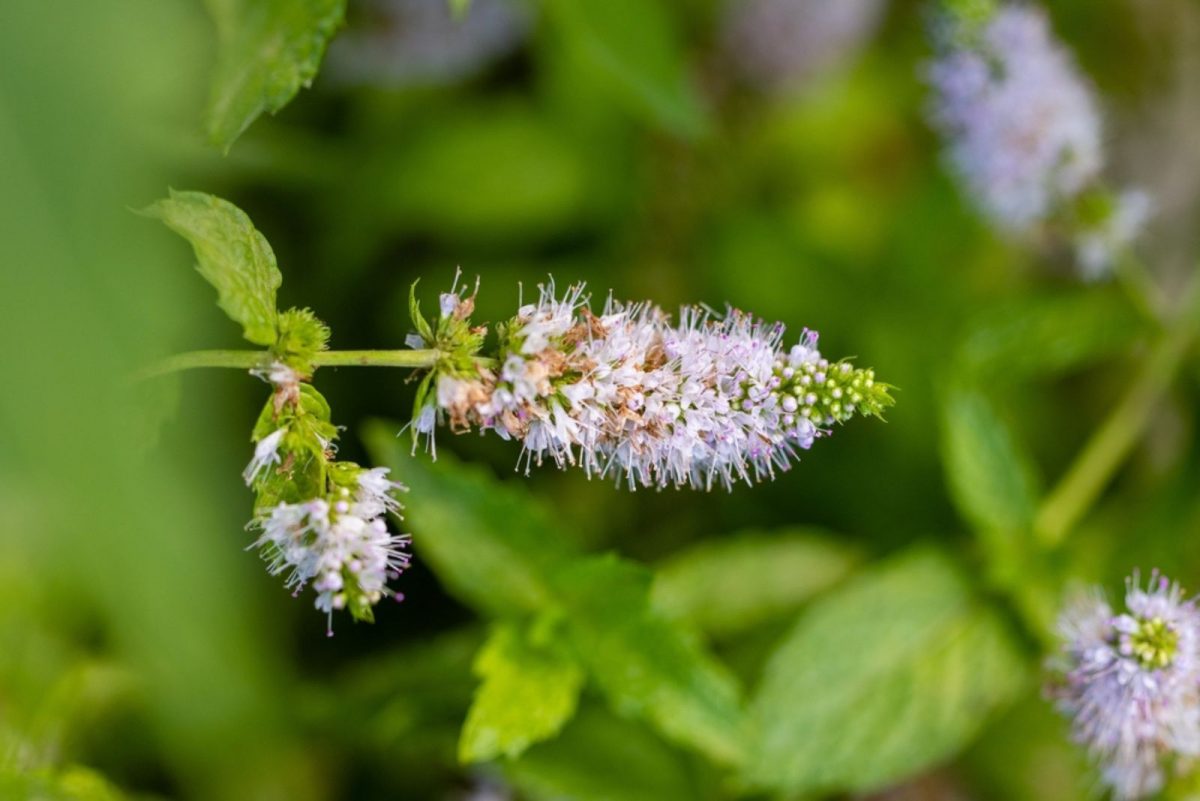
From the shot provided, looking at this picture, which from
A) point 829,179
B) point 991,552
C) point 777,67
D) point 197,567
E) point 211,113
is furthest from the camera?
point 829,179

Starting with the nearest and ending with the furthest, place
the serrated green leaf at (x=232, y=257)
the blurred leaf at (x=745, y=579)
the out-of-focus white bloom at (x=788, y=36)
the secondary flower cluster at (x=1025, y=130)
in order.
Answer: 1. the serrated green leaf at (x=232, y=257)
2. the secondary flower cluster at (x=1025, y=130)
3. the blurred leaf at (x=745, y=579)
4. the out-of-focus white bloom at (x=788, y=36)

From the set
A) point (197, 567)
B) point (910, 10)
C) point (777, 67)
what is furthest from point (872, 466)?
point (197, 567)

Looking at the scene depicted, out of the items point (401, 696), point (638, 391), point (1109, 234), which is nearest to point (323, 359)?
point (638, 391)

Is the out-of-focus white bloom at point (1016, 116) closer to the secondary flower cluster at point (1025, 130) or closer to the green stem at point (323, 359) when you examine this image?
the secondary flower cluster at point (1025, 130)

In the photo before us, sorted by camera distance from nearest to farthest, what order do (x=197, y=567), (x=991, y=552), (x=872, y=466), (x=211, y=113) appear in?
(x=197, y=567)
(x=211, y=113)
(x=991, y=552)
(x=872, y=466)

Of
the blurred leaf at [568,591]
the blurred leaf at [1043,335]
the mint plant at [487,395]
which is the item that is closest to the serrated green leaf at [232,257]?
the mint plant at [487,395]

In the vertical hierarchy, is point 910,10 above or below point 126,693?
above

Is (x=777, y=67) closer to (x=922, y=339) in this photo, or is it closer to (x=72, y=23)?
(x=922, y=339)
